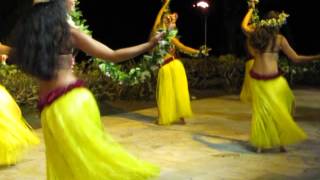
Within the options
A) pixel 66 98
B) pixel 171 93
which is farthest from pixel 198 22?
pixel 66 98

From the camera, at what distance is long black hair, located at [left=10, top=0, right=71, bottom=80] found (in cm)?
353

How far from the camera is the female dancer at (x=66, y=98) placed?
3.55 m

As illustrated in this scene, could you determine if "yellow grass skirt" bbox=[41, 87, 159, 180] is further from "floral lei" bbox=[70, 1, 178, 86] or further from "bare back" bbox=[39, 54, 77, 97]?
"floral lei" bbox=[70, 1, 178, 86]

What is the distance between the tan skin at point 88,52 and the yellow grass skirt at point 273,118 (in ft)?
11.9

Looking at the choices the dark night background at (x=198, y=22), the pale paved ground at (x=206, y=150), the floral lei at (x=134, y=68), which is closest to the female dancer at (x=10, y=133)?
the pale paved ground at (x=206, y=150)

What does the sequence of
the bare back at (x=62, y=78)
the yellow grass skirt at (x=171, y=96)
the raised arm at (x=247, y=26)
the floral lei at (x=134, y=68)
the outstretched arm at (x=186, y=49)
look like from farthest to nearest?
the yellow grass skirt at (x=171, y=96) < the outstretched arm at (x=186, y=49) < the raised arm at (x=247, y=26) < the floral lei at (x=134, y=68) < the bare back at (x=62, y=78)

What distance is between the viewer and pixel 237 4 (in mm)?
18234

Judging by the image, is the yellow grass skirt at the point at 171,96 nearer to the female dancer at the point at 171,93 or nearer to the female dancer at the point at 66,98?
the female dancer at the point at 171,93

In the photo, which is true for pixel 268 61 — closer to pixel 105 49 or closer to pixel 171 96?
pixel 171 96

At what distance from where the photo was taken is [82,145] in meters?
3.58

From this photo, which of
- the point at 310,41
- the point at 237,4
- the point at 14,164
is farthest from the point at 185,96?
the point at 310,41

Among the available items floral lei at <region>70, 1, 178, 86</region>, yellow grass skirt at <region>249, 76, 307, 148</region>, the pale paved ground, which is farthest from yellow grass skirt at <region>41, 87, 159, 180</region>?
yellow grass skirt at <region>249, 76, 307, 148</region>

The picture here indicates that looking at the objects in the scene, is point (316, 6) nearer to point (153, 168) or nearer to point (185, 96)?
point (185, 96)

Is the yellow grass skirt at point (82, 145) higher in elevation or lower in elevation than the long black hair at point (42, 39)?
lower
